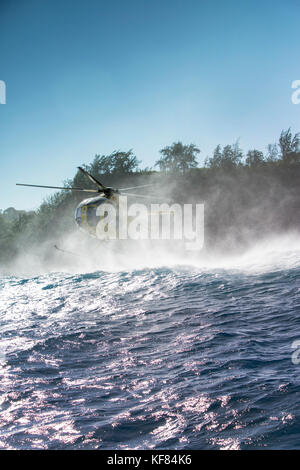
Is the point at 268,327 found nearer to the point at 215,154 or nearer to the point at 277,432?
the point at 277,432

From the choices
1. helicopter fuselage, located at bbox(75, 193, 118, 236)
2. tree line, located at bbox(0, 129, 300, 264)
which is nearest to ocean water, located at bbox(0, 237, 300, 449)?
helicopter fuselage, located at bbox(75, 193, 118, 236)

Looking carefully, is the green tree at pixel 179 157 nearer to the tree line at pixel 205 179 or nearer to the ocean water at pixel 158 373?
the tree line at pixel 205 179

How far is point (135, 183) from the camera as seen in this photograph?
186ft

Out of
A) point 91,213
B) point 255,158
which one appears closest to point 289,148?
point 255,158

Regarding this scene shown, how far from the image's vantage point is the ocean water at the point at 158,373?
217 inches

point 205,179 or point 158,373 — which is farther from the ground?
point 205,179

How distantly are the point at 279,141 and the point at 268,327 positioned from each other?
1808 inches

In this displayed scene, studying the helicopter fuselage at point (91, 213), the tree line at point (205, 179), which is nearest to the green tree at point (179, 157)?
the tree line at point (205, 179)

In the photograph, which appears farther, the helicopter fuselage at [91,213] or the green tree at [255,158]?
the green tree at [255,158]

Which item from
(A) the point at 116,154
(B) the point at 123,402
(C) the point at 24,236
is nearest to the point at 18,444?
(B) the point at 123,402

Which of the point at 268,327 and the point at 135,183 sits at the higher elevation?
the point at 135,183

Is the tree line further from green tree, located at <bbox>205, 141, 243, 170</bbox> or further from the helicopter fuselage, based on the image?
the helicopter fuselage

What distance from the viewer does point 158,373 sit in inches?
301

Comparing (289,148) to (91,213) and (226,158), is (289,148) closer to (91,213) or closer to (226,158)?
(226,158)
